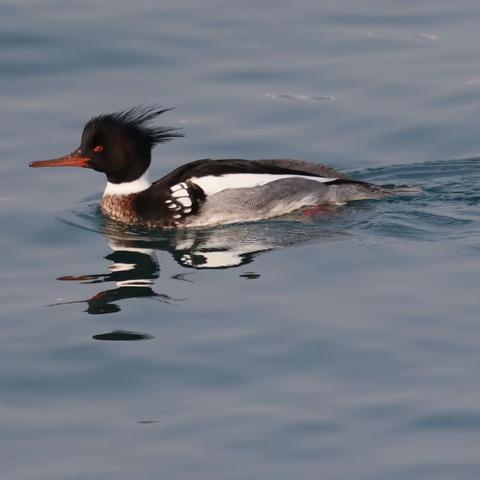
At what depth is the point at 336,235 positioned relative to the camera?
524 inches

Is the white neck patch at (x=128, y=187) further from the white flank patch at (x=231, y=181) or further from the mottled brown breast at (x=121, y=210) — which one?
the white flank patch at (x=231, y=181)

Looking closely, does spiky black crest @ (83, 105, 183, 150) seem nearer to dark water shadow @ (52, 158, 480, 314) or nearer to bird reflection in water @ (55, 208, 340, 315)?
dark water shadow @ (52, 158, 480, 314)

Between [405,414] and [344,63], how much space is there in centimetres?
882

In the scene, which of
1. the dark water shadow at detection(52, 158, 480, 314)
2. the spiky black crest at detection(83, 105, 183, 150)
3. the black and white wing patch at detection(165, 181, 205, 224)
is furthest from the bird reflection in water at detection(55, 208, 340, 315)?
the spiky black crest at detection(83, 105, 183, 150)

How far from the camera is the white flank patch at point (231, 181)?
14.0 metres

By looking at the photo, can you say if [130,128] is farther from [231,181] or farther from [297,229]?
[297,229]

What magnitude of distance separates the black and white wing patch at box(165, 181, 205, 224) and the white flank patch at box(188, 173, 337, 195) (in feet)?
0.22

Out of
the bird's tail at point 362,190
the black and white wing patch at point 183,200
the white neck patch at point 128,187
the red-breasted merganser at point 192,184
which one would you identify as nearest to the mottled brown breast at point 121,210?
the red-breasted merganser at point 192,184

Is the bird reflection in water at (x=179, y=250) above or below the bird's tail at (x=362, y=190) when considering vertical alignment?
below

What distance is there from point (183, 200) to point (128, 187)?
0.73m

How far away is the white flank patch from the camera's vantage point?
14031mm

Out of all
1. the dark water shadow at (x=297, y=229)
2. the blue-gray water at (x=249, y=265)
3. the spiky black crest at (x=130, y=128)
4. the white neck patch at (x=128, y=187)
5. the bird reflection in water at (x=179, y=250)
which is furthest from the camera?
the white neck patch at (x=128, y=187)

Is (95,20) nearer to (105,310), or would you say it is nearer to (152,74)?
(152,74)

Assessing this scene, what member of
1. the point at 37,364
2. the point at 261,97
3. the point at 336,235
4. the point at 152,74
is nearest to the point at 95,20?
A: the point at 152,74
